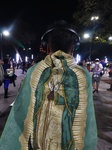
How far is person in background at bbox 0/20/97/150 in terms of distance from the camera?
5.44ft

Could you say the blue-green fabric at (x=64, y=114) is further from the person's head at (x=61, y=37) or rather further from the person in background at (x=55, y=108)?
the person's head at (x=61, y=37)

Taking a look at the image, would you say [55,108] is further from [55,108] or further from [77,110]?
[77,110]

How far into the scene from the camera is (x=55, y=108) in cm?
167

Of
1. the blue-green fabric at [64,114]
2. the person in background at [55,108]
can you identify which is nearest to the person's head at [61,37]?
the person in background at [55,108]

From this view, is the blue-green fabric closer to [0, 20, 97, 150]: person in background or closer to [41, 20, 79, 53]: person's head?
[0, 20, 97, 150]: person in background

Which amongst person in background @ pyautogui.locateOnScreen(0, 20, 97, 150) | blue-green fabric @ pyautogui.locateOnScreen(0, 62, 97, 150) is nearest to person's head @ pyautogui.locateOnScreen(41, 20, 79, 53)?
person in background @ pyautogui.locateOnScreen(0, 20, 97, 150)

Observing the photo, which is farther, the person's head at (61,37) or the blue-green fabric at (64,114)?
the person's head at (61,37)

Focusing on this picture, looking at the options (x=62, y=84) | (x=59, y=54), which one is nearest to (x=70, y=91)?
(x=62, y=84)

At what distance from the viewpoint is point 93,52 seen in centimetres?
4912

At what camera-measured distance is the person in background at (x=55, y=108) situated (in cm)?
166

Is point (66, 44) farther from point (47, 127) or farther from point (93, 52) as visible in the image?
point (93, 52)

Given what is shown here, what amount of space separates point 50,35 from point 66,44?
17cm

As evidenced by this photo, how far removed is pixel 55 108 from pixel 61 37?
23.4 inches

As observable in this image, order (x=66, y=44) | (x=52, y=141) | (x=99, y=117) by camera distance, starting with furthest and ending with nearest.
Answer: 1. (x=99, y=117)
2. (x=66, y=44)
3. (x=52, y=141)
